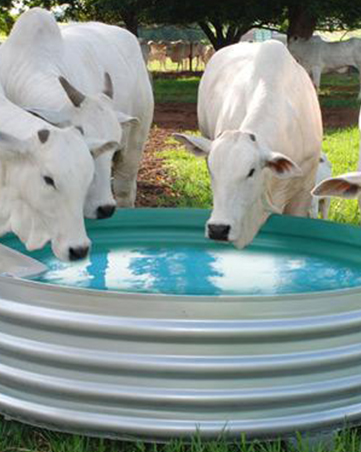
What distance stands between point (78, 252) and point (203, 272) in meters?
0.78

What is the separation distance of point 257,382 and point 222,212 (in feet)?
4.48

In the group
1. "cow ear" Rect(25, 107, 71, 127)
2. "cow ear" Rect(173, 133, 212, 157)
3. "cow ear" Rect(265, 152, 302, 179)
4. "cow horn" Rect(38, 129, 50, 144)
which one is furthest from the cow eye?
"cow ear" Rect(265, 152, 302, 179)

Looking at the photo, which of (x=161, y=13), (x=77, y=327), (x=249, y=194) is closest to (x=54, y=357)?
(x=77, y=327)

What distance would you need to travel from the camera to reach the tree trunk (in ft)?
57.4

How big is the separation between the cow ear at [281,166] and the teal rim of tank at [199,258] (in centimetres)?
25

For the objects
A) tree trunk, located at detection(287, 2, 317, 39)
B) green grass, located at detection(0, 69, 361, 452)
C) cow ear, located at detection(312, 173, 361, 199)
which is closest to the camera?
green grass, located at detection(0, 69, 361, 452)

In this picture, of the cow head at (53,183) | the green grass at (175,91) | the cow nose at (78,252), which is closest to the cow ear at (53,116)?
the cow head at (53,183)

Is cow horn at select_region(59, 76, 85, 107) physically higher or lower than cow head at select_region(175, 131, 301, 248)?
higher

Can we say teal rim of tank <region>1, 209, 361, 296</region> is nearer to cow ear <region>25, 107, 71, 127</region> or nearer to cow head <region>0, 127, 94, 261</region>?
cow head <region>0, 127, 94, 261</region>

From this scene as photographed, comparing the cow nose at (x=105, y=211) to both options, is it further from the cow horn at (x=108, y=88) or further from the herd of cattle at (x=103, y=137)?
the cow horn at (x=108, y=88)

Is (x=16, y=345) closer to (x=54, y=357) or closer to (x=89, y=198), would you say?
(x=54, y=357)

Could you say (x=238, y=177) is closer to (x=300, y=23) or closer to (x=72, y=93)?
(x=72, y=93)

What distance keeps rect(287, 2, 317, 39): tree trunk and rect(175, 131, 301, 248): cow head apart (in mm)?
13857

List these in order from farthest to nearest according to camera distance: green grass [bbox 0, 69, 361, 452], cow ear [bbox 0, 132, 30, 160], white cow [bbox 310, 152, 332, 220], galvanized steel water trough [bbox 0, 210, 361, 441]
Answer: white cow [bbox 310, 152, 332, 220], cow ear [bbox 0, 132, 30, 160], green grass [bbox 0, 69, 361, 452], galvanized steel water trough [bbox 0, 210, 361, 441]
